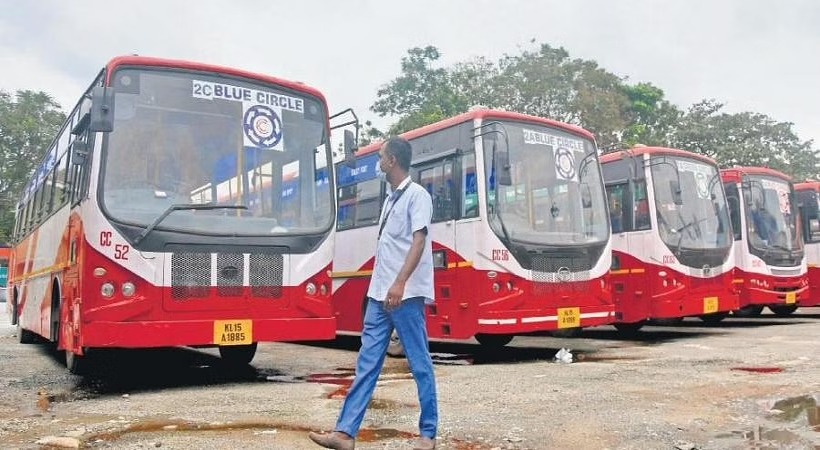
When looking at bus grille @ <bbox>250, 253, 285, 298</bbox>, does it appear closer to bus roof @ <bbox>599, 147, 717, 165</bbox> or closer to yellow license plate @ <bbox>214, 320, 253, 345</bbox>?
yellow license plate @ <bbox>214, 320, 253, 345</bbox>

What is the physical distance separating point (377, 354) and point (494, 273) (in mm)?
4281

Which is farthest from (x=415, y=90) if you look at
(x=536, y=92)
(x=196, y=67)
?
(x=196, y=67)

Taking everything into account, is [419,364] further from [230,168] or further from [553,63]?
[553,63]

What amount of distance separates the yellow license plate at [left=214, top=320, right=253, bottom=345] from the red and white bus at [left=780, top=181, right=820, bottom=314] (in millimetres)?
12150

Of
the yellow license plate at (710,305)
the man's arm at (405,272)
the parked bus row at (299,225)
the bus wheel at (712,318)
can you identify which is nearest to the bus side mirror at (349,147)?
the parked bus row at (299,225)

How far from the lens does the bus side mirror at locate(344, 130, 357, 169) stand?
26.0 feet

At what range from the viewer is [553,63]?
108 ft

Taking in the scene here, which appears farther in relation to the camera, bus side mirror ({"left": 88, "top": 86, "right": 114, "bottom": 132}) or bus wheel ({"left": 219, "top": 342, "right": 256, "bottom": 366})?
bus wheel ({"left": 219, "top": 342, "right": 256, "bottom": 366})

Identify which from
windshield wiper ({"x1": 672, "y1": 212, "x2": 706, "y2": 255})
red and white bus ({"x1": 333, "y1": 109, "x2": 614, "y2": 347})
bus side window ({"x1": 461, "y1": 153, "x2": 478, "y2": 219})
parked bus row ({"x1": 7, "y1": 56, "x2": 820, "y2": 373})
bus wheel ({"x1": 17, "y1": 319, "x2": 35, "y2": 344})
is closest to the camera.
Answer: parked bus row ({"x1": 7, "y1": 56, "x2": 820, "y2": 373})

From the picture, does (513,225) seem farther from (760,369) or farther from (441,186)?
(760,369)

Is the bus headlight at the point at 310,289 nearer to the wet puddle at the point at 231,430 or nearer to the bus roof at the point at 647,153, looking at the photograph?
the wet puddle at the point at 231,430

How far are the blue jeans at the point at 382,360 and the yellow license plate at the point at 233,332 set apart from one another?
2709mm

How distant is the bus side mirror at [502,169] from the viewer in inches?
339

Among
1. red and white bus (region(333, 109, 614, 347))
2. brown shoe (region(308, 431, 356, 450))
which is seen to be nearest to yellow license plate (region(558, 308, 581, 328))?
red and white bus (region(333, 109, 614, 347))
